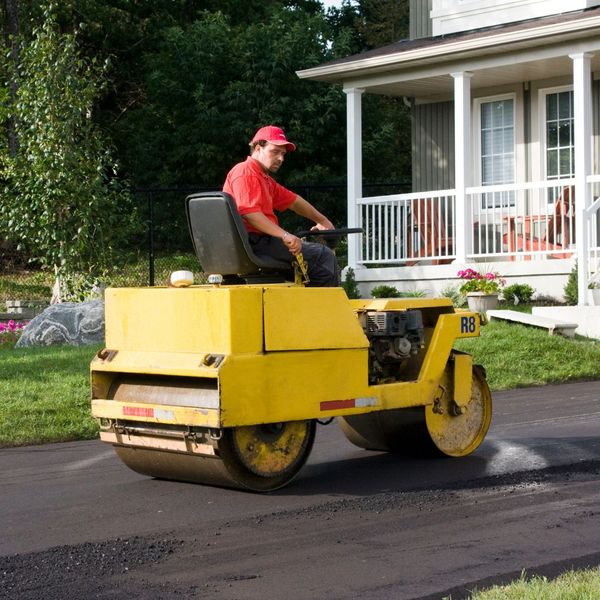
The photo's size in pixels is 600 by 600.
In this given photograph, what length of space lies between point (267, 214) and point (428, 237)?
13.2 meters

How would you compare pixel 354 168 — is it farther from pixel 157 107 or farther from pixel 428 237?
pixel 157 107

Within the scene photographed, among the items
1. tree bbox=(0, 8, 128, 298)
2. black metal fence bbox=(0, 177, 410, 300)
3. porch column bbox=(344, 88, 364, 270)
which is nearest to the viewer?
tree bbox=(0, 8, 128, 298)

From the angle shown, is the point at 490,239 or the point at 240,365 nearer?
the point at 240,365

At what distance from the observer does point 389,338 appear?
26.8 ft

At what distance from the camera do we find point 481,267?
1931 centimetres

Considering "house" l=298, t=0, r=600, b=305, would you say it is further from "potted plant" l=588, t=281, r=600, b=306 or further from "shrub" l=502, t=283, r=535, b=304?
"potted plant" l=588, t=281, r=600, b=306

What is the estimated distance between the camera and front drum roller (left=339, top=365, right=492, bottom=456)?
28.2 ft

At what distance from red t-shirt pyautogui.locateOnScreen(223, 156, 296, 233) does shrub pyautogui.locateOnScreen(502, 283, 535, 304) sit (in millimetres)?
10784

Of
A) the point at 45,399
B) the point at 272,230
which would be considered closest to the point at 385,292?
the point at 45,399

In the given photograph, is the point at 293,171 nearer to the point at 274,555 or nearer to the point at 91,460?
the point at 91,460

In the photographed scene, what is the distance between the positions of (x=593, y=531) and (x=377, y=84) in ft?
50.6

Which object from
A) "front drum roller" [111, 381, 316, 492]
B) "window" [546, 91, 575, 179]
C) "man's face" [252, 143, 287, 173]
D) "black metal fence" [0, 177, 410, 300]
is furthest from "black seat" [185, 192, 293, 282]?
"black metal fence" [0, 177, 410, 300]

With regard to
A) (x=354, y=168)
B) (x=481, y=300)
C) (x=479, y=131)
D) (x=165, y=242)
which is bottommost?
(x=481, y=300)

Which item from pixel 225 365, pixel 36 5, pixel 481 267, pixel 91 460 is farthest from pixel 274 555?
pixel 36 5
